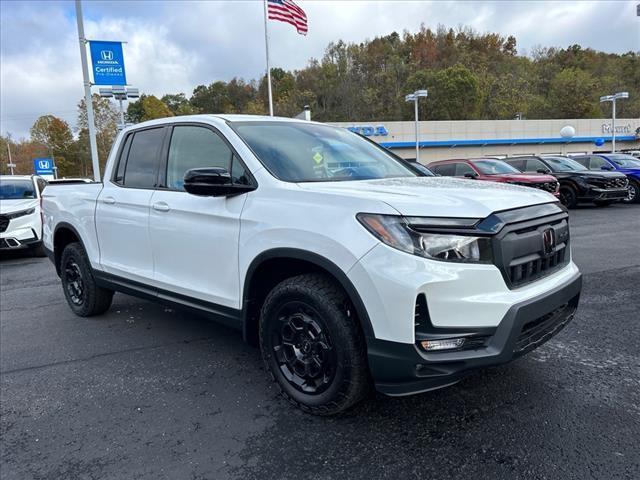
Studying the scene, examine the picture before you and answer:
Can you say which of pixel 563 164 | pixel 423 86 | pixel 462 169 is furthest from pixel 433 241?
pixel 423 86

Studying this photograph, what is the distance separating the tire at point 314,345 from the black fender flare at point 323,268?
0.11m

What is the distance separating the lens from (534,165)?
49.5ft

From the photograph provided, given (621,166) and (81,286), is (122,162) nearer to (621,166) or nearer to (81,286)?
(81,286)

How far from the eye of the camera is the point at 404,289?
223 centimetres

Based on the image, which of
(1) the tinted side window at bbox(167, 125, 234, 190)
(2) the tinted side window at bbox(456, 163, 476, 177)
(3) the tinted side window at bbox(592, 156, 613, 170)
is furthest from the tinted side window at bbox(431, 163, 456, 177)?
(1) the tinted side window at bbox(167, 125, 234, 190)

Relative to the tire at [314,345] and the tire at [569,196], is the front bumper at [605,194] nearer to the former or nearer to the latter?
the tire at [569,196]

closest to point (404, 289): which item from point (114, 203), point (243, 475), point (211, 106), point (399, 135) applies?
point (243, 475)

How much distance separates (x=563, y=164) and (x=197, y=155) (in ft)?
47.4

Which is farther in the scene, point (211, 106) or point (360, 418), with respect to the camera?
point (211, 106)

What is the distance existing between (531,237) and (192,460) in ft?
7.11

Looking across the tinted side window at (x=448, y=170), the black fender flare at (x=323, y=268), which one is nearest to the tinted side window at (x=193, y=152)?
the black fender flare at (x=323, y=268)

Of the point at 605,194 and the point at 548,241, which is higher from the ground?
the point at 548,241

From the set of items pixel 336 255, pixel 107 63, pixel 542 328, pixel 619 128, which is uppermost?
pixel 107 63

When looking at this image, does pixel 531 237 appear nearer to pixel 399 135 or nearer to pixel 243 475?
pixel 243 475
